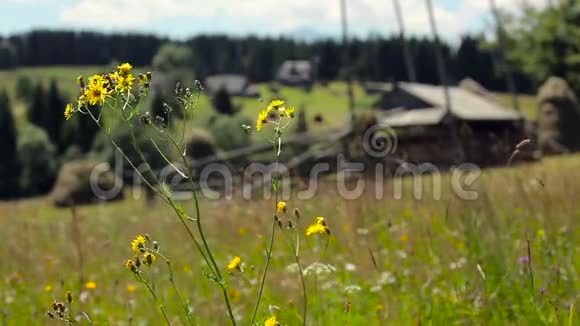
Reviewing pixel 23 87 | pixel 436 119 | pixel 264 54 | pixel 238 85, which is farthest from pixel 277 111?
pixel 264 54

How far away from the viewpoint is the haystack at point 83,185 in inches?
1216

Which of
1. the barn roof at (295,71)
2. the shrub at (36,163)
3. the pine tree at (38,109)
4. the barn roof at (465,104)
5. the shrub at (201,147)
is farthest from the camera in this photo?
the barn roof at (295,71)

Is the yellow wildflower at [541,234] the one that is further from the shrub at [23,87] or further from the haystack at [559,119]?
the shrub at [23,87]

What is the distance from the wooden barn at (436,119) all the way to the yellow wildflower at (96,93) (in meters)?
22.7

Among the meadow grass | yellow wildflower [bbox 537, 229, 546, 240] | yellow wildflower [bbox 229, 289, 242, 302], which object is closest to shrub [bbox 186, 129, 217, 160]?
the meadow grass

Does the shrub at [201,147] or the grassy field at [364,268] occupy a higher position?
the shrub at [201,147]

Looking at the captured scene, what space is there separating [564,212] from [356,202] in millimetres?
1812

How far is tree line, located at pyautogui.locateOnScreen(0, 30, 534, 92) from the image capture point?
287 ft

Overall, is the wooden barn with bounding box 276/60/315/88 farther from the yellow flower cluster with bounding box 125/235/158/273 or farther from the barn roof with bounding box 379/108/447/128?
the yellow flower cluster with bounding box 125/235/158/273

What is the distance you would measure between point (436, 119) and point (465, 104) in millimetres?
3054

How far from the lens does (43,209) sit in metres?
31.0

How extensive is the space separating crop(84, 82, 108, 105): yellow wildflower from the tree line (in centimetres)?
6893

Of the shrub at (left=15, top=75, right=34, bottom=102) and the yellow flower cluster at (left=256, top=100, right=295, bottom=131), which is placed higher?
the shrub at (left=15, top=75, right=34, bottom=102)

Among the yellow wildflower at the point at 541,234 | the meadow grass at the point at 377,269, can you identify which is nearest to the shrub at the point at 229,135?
the meadow grass at the point at 377,269
